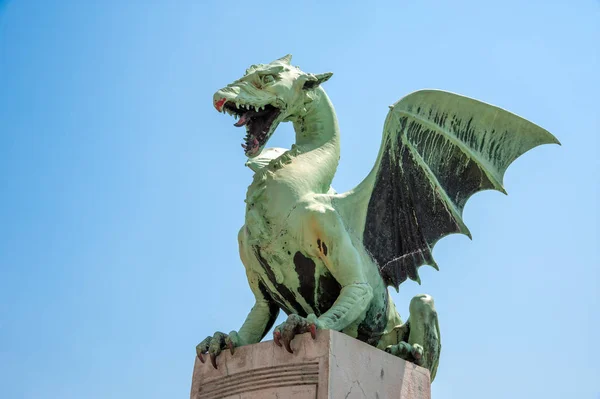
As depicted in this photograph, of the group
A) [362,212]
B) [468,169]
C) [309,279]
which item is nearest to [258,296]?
[309,279]

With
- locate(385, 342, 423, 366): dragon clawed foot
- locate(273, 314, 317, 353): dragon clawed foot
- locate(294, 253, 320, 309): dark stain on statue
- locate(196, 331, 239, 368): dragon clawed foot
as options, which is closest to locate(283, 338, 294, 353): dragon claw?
locate(273, 314, 317, 353): dragon clawed foot

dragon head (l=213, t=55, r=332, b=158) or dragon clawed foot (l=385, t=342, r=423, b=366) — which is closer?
dragon clawed foot (l=385, t=342, r=423, b=366)

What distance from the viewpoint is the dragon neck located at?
6070mm

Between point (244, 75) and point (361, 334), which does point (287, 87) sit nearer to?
point (244, 75)

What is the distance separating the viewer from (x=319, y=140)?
249 inches

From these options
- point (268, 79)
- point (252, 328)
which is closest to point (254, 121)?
point (268, 79)

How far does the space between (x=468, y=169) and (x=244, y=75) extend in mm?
1911

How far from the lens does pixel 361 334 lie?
5770 millimetres

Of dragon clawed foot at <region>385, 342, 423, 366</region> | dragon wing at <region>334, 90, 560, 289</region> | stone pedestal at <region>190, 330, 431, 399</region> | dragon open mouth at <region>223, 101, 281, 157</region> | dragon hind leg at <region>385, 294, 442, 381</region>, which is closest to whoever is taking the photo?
stone pedestal at <region>190, 330, 431, 399</region>

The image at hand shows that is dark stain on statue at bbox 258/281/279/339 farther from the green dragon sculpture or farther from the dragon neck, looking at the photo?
the dragon neck

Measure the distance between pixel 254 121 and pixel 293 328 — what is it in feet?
5.86

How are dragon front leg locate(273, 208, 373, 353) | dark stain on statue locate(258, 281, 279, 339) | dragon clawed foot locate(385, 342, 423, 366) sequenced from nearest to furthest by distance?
dragon front leg locate(273, 208, 373, 353) → dragon clawed foot locate(385, 342, 423, 366) → dark stain on statue locate(258, 281, 279, 339)

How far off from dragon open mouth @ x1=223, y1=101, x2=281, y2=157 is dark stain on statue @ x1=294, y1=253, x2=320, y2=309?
0.88m

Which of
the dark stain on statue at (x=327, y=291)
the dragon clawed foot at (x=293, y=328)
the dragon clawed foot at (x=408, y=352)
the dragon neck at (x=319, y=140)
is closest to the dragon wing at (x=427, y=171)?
the dragon neck at (x=319, y=140)
